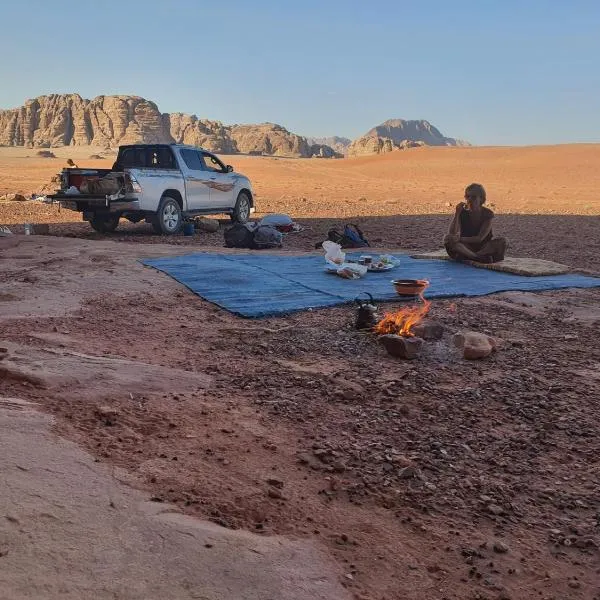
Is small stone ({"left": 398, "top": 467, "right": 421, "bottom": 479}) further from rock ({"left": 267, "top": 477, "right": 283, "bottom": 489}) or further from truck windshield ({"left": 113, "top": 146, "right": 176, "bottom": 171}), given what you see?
truck windshield ({"left": 113, "top": 146, "right": 176, "bottom": 171})

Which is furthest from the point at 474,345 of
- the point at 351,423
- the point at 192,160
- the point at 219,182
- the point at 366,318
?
the point at 219,182

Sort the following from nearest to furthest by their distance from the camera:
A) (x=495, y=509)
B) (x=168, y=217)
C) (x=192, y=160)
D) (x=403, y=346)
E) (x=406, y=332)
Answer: (x=495, y=509), (x=403, y=346), (x=406, y=332), (x=168, y=217), (x=192, y=160)

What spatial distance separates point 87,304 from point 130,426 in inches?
131

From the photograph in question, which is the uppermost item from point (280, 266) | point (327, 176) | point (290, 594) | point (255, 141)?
point (255, 141)

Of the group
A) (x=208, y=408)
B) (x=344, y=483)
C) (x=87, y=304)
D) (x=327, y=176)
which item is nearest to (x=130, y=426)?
(x=208, y=408)

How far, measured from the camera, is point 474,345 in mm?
5379

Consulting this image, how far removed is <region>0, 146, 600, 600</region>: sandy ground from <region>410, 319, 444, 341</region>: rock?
89mm

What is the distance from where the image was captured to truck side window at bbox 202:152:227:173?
49.1ft

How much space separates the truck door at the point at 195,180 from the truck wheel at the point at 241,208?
4.27 ft

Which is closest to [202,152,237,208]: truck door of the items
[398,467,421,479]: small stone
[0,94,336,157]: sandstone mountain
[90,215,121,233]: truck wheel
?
[90,215,121,233]: truck wheel

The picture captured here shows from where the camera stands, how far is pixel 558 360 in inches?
216

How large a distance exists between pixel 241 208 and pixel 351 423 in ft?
41.3

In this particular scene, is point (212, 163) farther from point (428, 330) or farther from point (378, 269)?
point (428, 330)

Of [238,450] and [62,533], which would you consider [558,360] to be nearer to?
[238,450]
